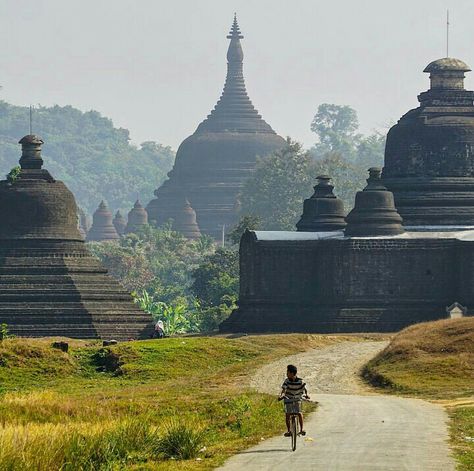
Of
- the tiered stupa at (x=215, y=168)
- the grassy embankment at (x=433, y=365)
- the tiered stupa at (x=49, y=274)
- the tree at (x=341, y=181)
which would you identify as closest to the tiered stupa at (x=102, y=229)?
the tiered stupa at (x=215, y=168)

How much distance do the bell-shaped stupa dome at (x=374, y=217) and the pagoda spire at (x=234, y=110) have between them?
82.7 meters

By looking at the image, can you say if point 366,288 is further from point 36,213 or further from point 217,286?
point 217,286

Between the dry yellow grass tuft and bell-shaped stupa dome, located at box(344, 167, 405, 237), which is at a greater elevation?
bell-shaped stupa dome, located at box(344, 167, 405, 237)

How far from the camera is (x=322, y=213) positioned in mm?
83000

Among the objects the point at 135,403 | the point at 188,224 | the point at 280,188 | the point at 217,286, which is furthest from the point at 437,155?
the point at 188,224

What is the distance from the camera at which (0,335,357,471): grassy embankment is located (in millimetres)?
32969

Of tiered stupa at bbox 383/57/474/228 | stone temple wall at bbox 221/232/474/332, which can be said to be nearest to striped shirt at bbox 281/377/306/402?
stone temple wall at bbox 221/232/474/332

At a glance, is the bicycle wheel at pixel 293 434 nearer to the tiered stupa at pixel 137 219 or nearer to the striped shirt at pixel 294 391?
the striped shirt at pixel 294 391

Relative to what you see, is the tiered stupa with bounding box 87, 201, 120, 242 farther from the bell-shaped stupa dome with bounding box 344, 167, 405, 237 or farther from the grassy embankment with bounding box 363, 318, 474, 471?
the grassy embankment with bounding box 363, 318, 474, 471

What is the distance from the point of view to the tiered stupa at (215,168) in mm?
154000

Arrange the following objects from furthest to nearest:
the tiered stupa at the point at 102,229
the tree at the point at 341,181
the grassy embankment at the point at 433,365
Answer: the tiered stupa at the point at 102,229
the tree at the point at 341,181
the grassy embankment at the point at 433,365

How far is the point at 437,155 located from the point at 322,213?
5450mm

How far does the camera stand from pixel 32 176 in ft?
271

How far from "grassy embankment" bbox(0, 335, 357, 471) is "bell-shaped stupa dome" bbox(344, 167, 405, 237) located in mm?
7693
